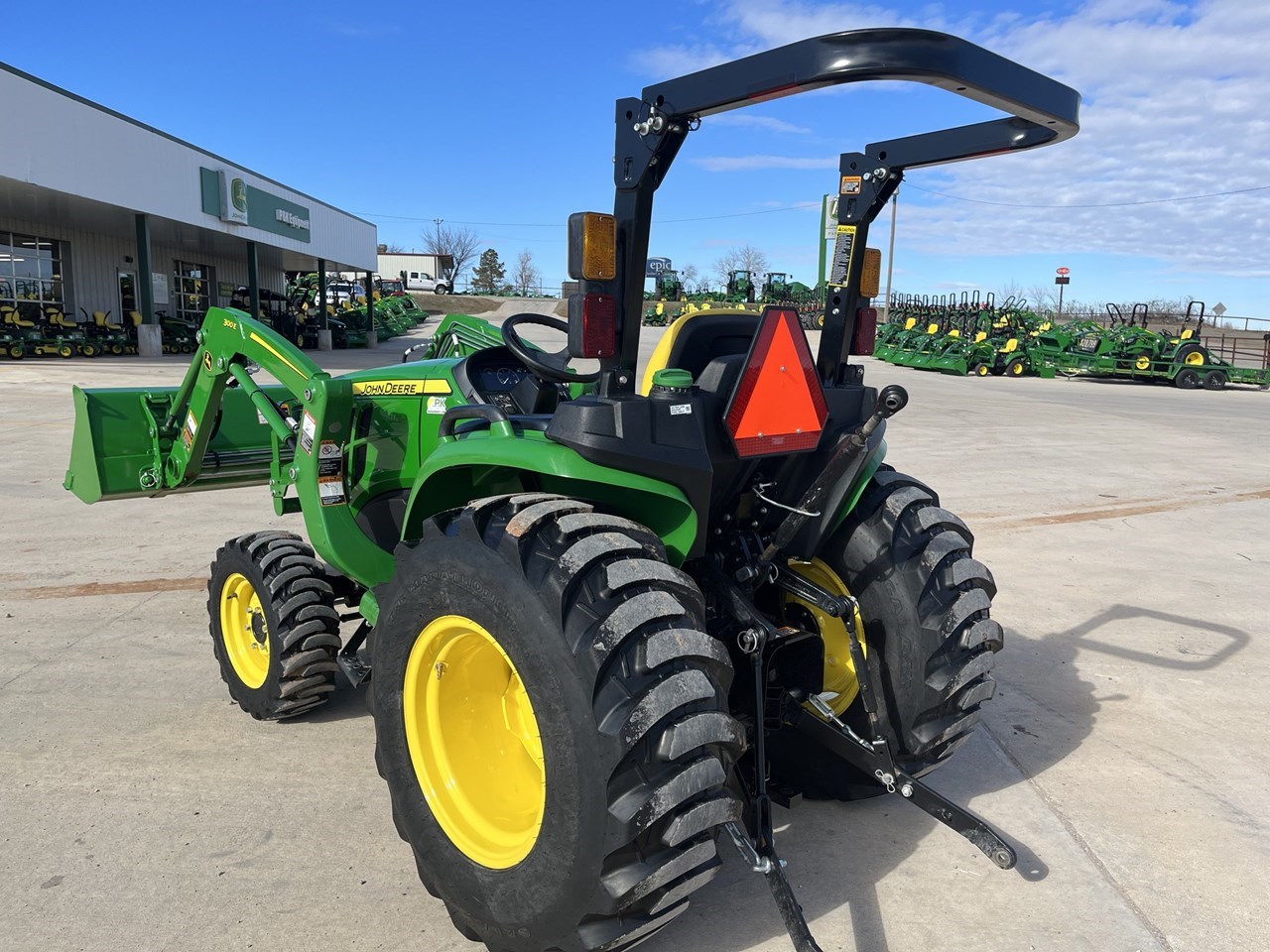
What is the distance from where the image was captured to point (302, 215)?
103 feet

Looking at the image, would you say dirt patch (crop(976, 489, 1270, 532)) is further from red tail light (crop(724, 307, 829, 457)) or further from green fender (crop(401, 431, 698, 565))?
green fender (crop(401, 431, 698, 565))

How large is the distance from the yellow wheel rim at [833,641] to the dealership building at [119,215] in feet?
64.7

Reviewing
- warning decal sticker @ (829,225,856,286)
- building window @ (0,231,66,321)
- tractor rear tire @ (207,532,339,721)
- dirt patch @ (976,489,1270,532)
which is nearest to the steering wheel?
warning decal sticker @ (829,225,856,286)

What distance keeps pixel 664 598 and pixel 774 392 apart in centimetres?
68

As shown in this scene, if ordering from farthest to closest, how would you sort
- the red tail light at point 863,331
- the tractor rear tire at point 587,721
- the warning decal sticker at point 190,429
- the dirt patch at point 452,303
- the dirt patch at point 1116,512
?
1. the dirt patch at point 452,303
2. the dirt patch at point 1116,512
3. the warning decal sticker at point 190,429
4. the red tail light at point 863,331
5. the tractor rear tire at point 587,721

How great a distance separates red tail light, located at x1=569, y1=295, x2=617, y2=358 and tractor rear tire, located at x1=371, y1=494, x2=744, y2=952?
1.30 ft

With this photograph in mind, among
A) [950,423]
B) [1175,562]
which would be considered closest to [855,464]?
[1175,562]

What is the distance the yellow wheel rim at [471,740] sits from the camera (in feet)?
8.20

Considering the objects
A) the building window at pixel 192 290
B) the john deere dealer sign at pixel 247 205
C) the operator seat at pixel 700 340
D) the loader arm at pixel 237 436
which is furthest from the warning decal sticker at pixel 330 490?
the building window at pixel 192 290

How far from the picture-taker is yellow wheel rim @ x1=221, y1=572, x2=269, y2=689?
387cm

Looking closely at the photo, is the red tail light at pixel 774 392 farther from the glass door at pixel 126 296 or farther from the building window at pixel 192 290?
the building window at pixel 192 290

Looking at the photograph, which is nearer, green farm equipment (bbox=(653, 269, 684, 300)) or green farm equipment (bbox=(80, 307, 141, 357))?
green farm equipment (bbox=(80, 307, 141, 357))

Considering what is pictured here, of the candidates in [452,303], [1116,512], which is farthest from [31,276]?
[452,303]

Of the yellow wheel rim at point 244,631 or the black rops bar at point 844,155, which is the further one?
the yellow wheel rim at point 244,631
